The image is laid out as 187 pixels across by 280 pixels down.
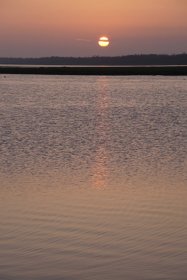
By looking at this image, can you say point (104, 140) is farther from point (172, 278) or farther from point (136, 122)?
point (172, 278)

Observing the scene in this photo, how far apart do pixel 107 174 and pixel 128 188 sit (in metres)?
2.54

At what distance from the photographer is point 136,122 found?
124 feet

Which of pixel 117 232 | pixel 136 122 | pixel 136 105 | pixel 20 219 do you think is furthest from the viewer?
pixel 136 105

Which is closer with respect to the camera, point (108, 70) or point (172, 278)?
point (172, 278)

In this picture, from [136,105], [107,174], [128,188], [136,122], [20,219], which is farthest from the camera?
[136,105]

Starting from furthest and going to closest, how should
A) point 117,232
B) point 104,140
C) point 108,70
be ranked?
point 108,70, point 104,140, point 117,232

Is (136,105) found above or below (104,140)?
above

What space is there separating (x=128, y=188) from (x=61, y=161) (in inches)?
204

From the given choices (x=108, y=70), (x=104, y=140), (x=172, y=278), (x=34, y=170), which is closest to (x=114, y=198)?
(x=34, y=170)

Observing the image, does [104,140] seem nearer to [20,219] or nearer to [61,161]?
[61,161]

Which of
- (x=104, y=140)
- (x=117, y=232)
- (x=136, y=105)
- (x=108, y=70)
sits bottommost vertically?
(x=117, y=232)

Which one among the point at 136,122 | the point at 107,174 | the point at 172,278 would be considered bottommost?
the point at 172,278

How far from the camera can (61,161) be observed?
774 inches

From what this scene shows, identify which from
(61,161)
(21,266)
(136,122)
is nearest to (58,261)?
(21,266)
